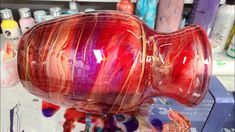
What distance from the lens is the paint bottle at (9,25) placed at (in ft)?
2.22

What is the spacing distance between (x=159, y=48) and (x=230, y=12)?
45 cm

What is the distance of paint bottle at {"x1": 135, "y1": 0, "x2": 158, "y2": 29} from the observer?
64 centimetres

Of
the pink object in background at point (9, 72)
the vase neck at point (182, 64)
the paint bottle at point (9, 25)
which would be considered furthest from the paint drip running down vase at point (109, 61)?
the paint bottle at point (9, 25)

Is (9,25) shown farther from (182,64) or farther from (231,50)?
(231,50)

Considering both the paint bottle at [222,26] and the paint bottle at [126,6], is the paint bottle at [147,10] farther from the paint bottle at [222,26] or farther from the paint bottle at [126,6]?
the paint bottle at [222,26]

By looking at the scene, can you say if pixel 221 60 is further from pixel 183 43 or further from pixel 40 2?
pixel 40 2

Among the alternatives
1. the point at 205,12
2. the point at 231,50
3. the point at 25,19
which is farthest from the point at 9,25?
the point at 231,50

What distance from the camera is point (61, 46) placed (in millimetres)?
310

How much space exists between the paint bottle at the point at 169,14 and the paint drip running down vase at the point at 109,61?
287 millimetres

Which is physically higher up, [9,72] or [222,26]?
[222,26]

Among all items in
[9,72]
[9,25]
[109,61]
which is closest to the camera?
[109,61]

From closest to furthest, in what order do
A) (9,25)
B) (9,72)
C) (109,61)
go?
(109,61)
(9,72)
(9,25)

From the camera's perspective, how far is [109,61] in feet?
1.00

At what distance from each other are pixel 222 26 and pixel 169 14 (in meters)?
0.19
